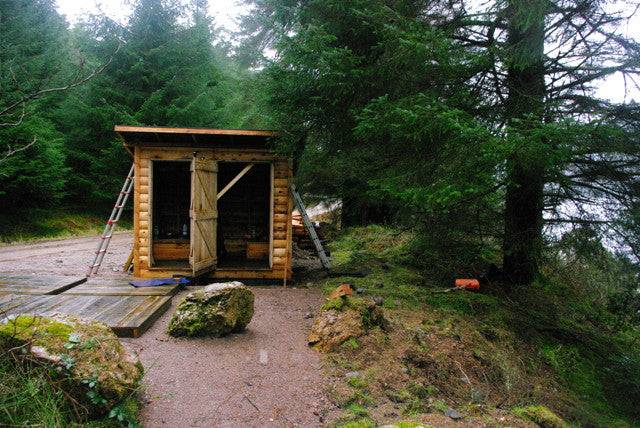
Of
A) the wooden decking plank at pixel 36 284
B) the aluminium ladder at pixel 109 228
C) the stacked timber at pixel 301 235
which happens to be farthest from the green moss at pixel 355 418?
the stacked timber at pixel 301 235

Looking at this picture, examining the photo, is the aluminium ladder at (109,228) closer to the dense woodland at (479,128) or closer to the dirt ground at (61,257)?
the dirt ground at (61,257)

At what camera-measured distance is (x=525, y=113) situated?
6148 mm

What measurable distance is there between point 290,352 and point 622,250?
479 cm

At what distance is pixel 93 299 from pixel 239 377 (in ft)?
11.9

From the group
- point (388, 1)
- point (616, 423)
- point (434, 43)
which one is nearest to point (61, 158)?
point (388, 1)

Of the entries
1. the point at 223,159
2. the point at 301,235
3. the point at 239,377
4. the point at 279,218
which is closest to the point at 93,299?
the point at 239,377

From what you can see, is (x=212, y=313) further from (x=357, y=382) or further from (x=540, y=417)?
(x=540, y=417)

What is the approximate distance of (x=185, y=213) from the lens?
12.2 metres

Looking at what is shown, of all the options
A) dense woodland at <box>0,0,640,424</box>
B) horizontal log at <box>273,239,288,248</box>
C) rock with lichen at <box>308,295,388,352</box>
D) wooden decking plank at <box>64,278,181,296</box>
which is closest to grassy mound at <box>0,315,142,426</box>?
dense woodland at <box>0,0,640,424</box>

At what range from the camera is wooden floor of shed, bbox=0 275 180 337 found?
5.70m

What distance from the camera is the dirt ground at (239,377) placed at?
3707mm

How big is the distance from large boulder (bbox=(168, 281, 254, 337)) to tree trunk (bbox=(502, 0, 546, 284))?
399 centimetres

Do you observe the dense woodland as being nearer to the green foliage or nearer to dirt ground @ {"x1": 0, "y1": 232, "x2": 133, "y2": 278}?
dirt ground @ {"x1": 0, "y1": 232, "x2": 133, "y2": 278}

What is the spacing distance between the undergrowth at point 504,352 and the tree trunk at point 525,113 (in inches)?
20.5
